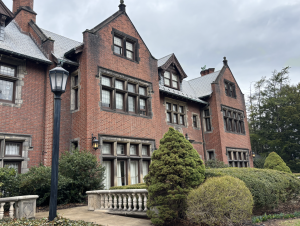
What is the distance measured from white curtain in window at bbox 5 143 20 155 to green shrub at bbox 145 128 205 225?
7443mm

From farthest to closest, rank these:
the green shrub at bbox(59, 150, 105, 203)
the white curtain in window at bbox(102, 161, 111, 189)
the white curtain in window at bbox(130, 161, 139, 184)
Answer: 1. the white curtain in window at bbox(130, 161, 139, 184)
2. the white curtain in window at bbox(102, 161, 111, 189)
3. the green shrub at bbox(59, 150, 105, 203)

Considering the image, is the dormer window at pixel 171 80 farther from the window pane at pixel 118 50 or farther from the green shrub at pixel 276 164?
the green shrub at pixel 276 164

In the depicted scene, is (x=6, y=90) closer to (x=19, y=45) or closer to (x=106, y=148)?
(x=19, y=45)

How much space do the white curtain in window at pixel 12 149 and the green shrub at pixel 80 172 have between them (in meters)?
2.39

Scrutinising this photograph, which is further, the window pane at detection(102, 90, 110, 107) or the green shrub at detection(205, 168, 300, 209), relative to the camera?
the window pane at detection(102, 90, 110, 107)

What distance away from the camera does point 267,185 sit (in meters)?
8.45

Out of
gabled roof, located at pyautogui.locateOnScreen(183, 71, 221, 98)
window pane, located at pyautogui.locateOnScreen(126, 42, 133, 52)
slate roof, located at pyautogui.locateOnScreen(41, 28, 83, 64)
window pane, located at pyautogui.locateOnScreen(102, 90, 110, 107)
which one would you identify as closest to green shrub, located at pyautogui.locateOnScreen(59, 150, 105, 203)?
window pane, located at pyautogui.locateOnScreen(102, 90, 110, 107)

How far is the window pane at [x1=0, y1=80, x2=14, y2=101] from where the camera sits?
39.6 ft

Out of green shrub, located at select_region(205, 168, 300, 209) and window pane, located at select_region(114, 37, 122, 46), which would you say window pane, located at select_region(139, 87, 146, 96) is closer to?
window pane, located at select_region(114, 37, 122, 46)

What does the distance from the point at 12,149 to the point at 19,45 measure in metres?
5.27

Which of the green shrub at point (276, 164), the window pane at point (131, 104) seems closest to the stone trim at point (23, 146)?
the window pane at point (131, 104)

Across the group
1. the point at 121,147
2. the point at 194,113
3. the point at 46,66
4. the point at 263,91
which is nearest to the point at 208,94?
the point at 194,113

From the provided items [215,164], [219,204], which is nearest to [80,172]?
[219,204]

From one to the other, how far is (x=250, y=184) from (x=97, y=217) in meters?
4.78
